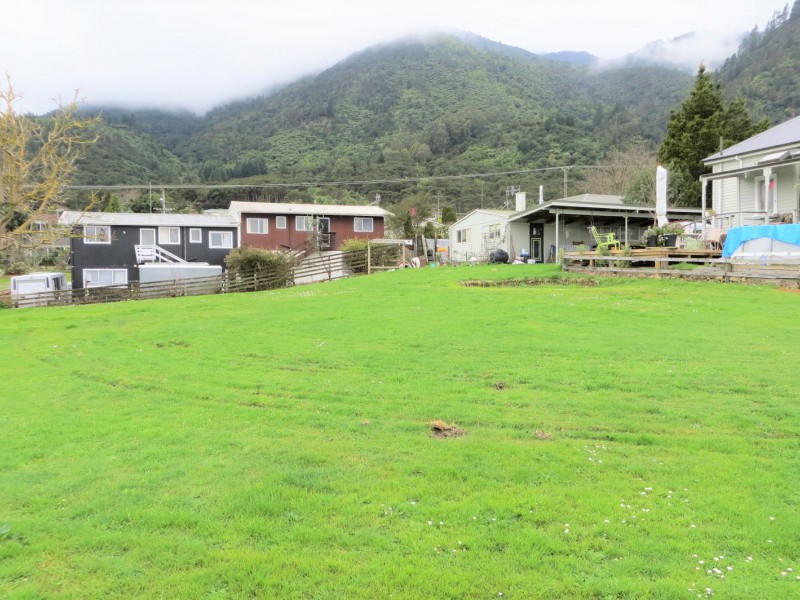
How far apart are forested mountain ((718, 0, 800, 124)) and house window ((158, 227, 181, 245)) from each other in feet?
199

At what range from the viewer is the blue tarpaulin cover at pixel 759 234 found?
65.3ft

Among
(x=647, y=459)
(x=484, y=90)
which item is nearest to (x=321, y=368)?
(x=647, y=459)

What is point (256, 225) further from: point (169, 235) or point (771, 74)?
point (771, 74)

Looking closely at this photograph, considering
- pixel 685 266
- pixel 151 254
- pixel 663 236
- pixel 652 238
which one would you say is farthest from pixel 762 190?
pixel 151 254

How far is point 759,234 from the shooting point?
20.9 metres

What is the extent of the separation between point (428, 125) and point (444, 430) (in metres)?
108

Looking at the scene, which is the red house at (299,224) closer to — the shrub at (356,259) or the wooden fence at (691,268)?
the shrub at (356,259)

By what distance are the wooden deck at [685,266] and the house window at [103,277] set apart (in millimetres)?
32590

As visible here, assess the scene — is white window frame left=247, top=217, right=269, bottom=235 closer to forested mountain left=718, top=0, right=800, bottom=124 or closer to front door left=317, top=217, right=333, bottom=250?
front door left=317, top=217, right=333, bottom=250

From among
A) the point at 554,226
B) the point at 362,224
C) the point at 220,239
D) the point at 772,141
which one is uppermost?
the point at 772,141

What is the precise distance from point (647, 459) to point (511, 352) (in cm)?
526

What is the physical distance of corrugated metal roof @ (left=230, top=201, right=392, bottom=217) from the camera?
46.3m

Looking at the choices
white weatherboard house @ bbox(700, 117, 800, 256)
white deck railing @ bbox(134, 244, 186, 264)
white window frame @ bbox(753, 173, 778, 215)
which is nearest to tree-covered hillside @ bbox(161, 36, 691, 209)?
white weatherboard house @ bbox(700, 117, 800, 256)

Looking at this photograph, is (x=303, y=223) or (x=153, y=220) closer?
(x=153, y=220)
